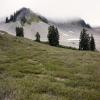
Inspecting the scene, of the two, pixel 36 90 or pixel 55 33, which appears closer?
pixel 36 90

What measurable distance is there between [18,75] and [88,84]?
245 inches

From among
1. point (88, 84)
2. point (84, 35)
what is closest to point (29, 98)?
point (88, 84)

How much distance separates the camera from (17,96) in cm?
1046

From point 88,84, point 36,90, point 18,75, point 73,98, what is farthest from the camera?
point 18,75

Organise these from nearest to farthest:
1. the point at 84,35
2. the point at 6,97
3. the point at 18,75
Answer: the point at 6,97, the point at 18,75, the point at 84,35

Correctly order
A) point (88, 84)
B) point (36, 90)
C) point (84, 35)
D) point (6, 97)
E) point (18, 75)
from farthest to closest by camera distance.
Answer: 1. point (84, 35)
2. point (18, 75)
3. point (88, 84)
4. point (36, 90)
5. point (6, 97)

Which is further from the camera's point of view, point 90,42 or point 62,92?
point 90,42

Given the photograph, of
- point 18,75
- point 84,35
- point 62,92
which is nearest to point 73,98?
point 62,92

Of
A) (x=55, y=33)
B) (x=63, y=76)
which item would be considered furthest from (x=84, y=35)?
(x=63, y=76)

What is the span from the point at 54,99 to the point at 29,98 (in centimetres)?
106

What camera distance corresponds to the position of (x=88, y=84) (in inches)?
660

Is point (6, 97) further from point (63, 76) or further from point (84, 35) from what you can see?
point (84, 35)

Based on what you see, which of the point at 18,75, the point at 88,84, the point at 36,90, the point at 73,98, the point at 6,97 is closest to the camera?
the point at 6,97

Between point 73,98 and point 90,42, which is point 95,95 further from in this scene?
point 90,42
